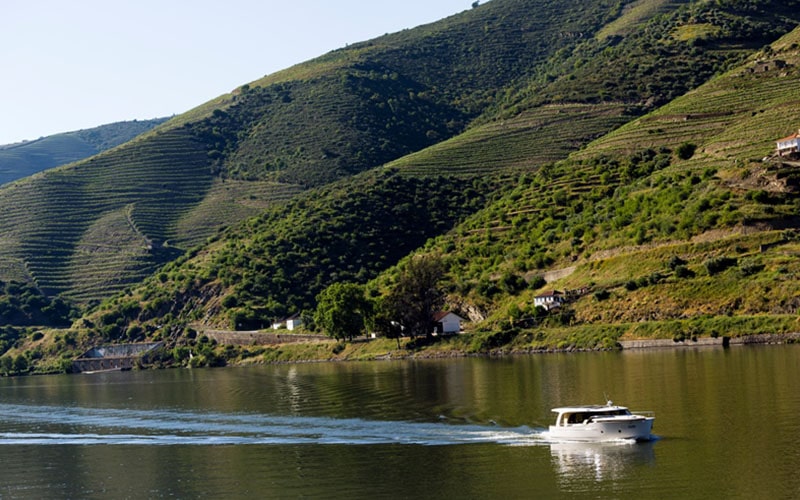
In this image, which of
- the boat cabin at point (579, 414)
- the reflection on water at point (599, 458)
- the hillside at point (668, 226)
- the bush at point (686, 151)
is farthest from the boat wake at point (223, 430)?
the bush at point (686, 151)

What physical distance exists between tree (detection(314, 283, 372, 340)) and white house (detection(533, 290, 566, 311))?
21.2 meters

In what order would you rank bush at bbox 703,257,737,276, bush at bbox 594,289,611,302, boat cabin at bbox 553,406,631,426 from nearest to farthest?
boat cabin at bbox 553,406,631,426 → bush at bbox 703,257,737,276 → bush at bbox 594,289,611,302

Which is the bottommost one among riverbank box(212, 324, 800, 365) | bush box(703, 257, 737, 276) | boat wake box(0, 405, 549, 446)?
riverbank box(212, 324, 800, 365)

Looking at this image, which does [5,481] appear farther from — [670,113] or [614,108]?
[614,108]

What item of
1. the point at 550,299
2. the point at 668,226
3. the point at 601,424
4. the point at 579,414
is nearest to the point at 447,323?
the point at 550,299

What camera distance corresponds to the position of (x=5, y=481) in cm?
4834

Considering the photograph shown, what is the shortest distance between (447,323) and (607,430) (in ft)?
215

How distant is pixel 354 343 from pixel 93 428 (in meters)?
55.3

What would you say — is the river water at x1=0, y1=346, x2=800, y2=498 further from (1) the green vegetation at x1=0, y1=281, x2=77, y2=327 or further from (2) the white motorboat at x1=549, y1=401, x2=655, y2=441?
(1) the green vegetation at x1=0, y1=281, x2=77, y2=327

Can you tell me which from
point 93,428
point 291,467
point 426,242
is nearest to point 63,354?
point 426,242

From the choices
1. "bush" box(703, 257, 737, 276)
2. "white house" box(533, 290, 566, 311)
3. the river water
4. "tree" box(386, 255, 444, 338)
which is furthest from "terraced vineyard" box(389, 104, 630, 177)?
the river water

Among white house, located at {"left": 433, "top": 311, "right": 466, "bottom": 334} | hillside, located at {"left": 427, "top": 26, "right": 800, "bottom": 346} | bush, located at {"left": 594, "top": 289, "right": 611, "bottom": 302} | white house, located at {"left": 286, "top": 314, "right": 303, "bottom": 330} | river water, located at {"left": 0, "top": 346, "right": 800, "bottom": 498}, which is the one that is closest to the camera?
river water, located at {"left": 0, "top": 346, "right": 800, "bottom": 498}

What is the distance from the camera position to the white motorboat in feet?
154

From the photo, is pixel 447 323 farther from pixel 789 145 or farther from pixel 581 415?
pixel 581 415
